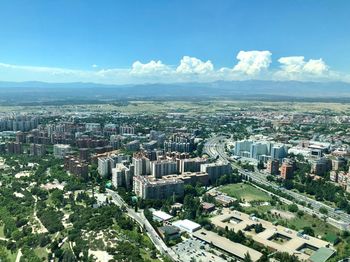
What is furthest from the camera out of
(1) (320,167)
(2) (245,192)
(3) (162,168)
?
(1) (320,167)

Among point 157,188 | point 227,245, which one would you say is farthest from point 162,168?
point 227,245

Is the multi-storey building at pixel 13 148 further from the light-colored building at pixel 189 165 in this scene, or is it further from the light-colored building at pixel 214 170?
the light-colored building at pixel 214 170

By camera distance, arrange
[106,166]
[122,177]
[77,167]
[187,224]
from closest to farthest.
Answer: [187,224] < [122,177] < [77,167] < [106,166]

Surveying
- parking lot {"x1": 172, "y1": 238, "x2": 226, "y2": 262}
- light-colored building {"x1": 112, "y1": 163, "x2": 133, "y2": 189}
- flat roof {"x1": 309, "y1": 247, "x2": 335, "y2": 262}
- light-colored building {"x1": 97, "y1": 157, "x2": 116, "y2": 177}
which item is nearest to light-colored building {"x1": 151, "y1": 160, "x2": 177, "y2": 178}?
light-colored building {"x1": 112, "y1": 163, "x2": 133, "y2": 189}

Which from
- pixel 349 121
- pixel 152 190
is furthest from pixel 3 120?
pixel 349 121

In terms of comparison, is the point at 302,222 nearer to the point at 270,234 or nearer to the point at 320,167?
Result: the point at 270,234

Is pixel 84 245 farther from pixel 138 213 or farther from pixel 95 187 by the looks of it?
pixel 95 187

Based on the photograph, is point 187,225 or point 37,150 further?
point 37,150
